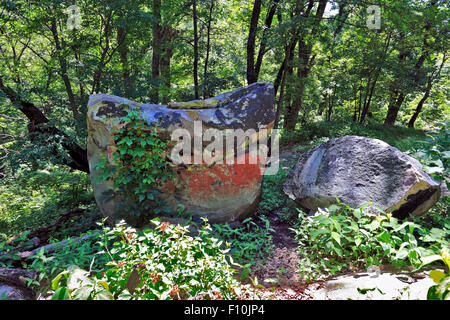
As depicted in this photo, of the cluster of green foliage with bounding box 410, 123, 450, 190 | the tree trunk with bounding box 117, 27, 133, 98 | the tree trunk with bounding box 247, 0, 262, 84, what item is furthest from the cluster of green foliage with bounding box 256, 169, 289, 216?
the tree trunk with bounding box 117, 27, 133, 98

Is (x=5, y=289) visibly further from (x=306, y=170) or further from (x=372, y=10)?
(x=372, y=10)

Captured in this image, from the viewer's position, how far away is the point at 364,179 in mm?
3713

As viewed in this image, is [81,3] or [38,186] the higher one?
[81,3]

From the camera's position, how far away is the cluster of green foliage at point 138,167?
3844 millimetres

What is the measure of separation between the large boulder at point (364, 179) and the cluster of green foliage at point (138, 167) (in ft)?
7.87

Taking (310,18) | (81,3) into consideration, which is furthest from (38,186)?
(310,18)

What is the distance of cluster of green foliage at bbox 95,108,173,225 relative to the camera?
3.84 meters

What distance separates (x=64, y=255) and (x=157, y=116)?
237 cm

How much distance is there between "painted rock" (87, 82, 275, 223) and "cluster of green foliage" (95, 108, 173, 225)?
21 cm

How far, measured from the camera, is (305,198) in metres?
4.18

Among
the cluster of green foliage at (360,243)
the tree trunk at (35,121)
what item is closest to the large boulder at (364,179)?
the cluster of green foliage at (360,243)

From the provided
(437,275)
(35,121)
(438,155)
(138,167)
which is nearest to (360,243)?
(437,275)

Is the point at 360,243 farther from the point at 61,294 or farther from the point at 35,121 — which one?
the point at 35,121
